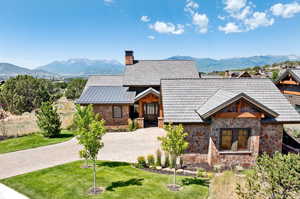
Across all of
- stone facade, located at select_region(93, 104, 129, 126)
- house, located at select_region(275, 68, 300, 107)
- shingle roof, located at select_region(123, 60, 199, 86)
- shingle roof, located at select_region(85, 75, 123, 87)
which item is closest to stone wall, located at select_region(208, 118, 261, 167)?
stone facade, located at select_region(93, 104, 129, 126)

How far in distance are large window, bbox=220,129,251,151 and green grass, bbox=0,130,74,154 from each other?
14240mm

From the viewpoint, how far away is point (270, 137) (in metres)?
12.7

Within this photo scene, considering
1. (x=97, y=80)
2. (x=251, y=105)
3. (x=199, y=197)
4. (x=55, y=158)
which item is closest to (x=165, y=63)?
(x=97, y=80)

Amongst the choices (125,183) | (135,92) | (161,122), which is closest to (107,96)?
(135,92)

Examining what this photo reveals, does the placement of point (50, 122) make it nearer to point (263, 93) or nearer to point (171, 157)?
point (171, 157)

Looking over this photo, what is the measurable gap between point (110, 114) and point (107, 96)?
2.22 meters

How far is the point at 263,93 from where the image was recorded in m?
14.5

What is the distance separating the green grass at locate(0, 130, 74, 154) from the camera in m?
15.8

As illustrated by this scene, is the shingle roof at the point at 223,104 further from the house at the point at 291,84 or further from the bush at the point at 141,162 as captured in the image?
the house at the point at 291,84

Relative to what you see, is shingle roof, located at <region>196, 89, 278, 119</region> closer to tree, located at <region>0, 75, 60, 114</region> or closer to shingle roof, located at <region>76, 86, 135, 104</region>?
shingle roof, located at <region>76, 86, 135, 104</region>

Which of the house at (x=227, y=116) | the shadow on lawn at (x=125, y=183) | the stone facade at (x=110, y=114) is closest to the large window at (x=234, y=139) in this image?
the house at (x=227, y=116)

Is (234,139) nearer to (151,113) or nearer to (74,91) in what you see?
(151,113)

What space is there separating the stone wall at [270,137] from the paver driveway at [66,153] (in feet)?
26.1

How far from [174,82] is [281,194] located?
422 inches
